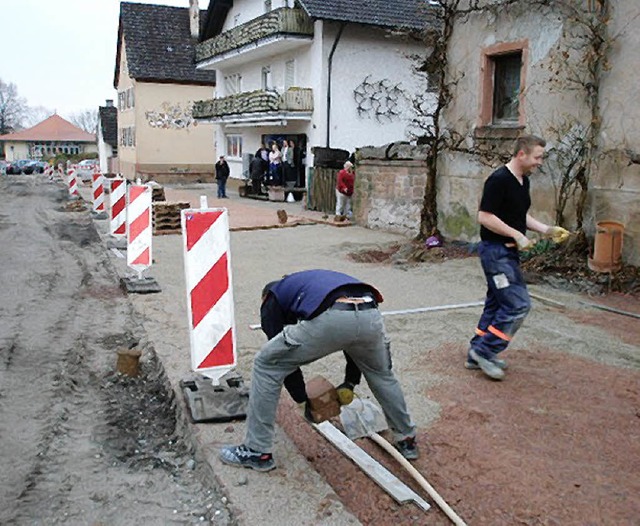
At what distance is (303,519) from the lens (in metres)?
3.34

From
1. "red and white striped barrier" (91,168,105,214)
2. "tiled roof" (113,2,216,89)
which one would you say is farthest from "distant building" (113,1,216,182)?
"red and white striped barrier" (91,168,105,214)

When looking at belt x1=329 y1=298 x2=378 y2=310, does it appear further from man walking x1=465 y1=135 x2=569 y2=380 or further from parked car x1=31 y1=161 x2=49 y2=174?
parked car x1=31 y1=161 x2=49 y2=174

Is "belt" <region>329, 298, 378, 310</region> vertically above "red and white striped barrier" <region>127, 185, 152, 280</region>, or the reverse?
"belt" <region>329, 298, 378, 310</region>

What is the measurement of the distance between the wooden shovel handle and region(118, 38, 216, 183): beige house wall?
118 ft

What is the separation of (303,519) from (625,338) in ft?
15.4

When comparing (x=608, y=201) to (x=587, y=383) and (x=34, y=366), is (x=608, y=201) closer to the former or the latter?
(x=587, y=383)

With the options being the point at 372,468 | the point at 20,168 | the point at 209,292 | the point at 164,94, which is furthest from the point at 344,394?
the point at 20,168

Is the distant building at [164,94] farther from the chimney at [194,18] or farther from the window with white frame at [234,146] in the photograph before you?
the window with white frame at [234,146]

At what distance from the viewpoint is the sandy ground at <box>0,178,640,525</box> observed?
11.8 feet

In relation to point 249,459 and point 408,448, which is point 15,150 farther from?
point 408,448

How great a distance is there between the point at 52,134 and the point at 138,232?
319ft

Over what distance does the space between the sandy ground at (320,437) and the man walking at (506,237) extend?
15.8 inches

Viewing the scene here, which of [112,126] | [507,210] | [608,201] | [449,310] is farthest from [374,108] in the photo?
[112,126]

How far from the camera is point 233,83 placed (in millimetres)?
32375
